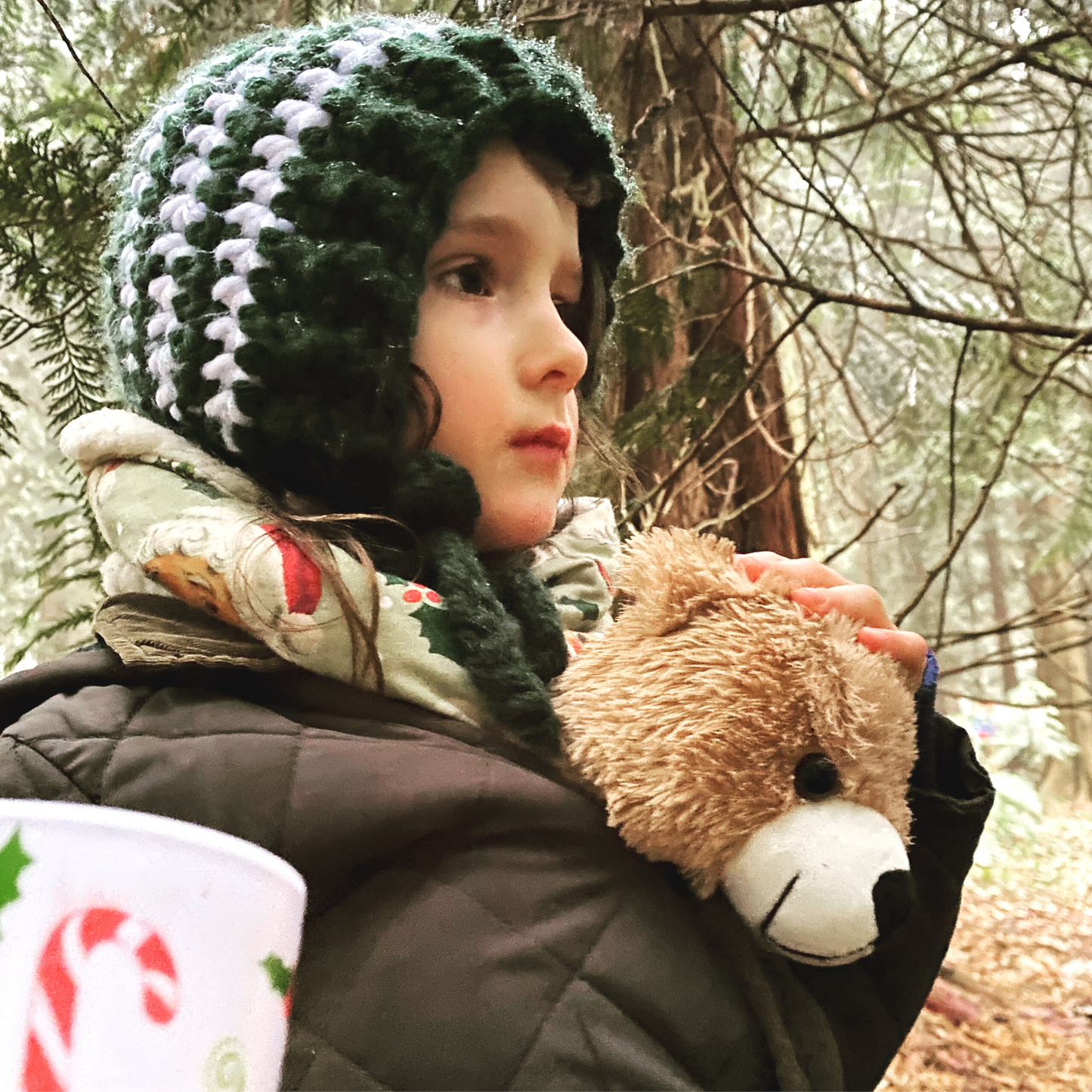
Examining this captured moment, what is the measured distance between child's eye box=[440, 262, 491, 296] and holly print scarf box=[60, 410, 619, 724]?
9.9 inches

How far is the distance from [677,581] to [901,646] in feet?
0.65

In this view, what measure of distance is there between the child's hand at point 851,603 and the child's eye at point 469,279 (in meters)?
0.34

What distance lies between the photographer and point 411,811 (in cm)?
58

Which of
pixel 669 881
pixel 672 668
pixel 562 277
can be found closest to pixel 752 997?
pixel 669 881

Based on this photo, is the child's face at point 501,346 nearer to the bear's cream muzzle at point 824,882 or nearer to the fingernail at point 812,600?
the fingernail at point 812,600

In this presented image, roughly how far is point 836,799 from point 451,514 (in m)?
0.37

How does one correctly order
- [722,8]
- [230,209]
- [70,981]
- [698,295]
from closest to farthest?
[70,981] → [230,209] → [722,8] → [698,295]

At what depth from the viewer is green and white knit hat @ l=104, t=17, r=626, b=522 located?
2.33 ft

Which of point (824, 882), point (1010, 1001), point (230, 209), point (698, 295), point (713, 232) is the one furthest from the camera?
point (1010, 1001)

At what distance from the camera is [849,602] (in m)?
0.68

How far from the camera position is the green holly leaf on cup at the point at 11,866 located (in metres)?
0.34

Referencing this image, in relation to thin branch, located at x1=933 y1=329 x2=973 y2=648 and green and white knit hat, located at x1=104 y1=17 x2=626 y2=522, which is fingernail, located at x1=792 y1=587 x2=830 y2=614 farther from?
thin branch, located at x1=933 y1=329 x2=973 y2=648

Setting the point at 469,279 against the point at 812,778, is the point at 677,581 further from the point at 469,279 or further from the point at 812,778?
the point at 469,279

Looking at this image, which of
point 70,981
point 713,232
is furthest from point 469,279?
point 713,232
